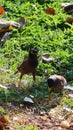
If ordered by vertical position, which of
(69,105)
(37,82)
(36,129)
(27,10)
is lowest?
(36,129)

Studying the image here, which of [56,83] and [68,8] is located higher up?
[68,8]

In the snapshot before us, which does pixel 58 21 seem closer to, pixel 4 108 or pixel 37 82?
pixel 37 82

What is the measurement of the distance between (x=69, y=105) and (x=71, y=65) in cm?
108

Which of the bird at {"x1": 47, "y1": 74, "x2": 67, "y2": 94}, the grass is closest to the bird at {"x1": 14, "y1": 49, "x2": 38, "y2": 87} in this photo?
the grass

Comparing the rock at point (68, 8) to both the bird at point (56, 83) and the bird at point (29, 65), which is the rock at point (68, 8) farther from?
the bird at point (56, 83)

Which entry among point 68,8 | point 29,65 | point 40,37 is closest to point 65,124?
point 29,65

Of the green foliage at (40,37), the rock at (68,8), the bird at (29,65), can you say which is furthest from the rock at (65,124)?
the rock at (68,8)

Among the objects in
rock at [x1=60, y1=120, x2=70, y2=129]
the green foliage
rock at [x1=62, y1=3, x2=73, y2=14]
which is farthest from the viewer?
rock at [x1=62, y1=3, x2=73, y2=14]

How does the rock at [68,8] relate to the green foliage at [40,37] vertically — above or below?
above

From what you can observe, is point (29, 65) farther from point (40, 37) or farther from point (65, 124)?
point (40, 37)

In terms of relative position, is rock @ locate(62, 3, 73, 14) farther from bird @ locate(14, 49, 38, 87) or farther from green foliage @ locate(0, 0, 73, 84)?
bird @ locate(14, 49, 38, 87)

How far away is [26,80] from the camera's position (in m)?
5.84

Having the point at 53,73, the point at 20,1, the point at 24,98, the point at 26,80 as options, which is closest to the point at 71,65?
the point at 53,73

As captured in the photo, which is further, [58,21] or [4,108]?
[58,21]
